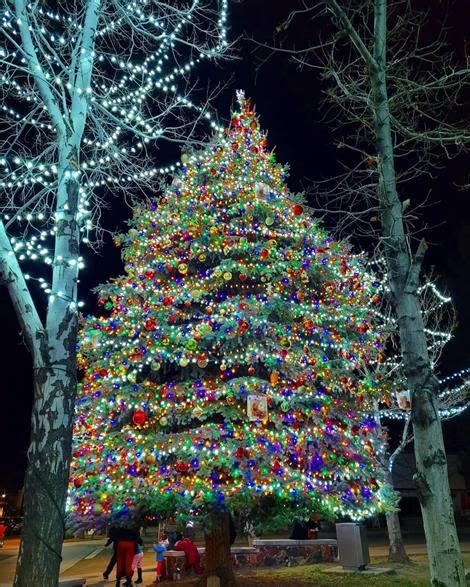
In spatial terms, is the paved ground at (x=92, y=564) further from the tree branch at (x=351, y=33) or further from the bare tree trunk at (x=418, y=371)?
the tree branch at (x=351, y=33)

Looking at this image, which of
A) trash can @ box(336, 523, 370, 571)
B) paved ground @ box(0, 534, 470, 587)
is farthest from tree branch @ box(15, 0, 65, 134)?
trash can @ box(336, 523, 370, 571)

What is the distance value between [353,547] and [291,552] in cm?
284

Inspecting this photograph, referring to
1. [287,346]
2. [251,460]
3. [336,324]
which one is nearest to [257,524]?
[251,460]

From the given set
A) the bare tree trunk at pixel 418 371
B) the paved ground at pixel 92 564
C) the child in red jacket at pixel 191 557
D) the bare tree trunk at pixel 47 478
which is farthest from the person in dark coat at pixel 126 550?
the bare tree trunk at pixel 418 371

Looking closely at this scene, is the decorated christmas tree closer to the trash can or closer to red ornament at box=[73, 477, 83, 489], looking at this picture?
red ornament at box=[73, 477, 83, 489]

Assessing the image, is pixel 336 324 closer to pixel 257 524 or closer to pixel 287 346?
pixel 287 346

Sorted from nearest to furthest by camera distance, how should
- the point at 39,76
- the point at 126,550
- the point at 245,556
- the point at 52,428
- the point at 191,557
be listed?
the point at 52,428 → the point at 39,76 → the point at 126,550 → the point at 191,557 → the point at 245,556

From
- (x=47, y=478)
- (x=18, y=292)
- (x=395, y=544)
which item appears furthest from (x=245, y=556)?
(x=18, y=292)

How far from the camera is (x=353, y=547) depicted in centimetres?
1130

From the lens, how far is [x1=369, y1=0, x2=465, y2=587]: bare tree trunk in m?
4.34

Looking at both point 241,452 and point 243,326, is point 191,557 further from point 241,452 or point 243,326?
point 243,326

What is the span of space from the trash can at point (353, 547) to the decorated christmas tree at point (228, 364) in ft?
9.17

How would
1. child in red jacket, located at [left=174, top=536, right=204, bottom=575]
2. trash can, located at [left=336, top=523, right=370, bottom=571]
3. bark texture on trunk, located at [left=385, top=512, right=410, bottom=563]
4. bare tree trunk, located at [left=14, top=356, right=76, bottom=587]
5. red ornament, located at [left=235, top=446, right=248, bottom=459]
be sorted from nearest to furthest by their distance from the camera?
bare tree trunk, located at [left=14, top=356, right=76, bottom=587] < red ornament, located at [left=235, top=446, right=248, bottom=459] < child in red jacket, located at [left=174, top=536, right=204, bottom=575] < trash can, located at [left=336, top=523, right=370, bottom=571] < bark texture on trunk, located at [left=385, top=512, right=410, bottom=563]

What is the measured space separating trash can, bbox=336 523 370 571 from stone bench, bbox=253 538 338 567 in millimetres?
2321
